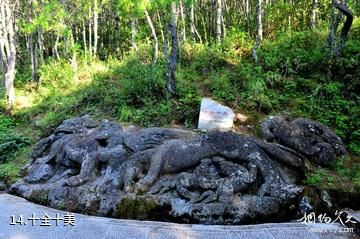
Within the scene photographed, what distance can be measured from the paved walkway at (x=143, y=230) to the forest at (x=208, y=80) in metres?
1.14

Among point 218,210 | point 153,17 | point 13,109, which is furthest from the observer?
point 153,17

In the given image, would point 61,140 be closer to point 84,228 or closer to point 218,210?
point 84,228

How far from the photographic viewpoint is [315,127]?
6.64 metres

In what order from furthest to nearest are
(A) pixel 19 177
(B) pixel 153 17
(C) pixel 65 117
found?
(B) pixel 153 17, (C) pixel 65 117, (A) pixel 19 177

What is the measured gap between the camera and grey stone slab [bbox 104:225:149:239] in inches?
179

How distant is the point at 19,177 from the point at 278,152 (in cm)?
537

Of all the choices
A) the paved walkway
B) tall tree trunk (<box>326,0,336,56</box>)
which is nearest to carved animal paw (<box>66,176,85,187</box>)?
the paved walkway

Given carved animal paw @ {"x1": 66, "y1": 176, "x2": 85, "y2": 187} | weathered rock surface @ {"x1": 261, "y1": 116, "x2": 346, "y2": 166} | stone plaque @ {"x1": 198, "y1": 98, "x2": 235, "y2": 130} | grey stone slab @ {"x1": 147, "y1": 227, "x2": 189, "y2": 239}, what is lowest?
grey stone slab @ {"x1": 147, "y1": 227, "x2": 189, "y2": 239}

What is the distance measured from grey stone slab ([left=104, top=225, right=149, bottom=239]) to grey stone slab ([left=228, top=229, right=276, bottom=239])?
3.95 feet

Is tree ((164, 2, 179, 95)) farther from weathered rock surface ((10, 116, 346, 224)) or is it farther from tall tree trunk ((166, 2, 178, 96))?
weathered rock surface ((10, 116, 346, 224))

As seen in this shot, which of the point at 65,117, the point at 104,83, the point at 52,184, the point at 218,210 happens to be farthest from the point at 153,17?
the point at 218,210

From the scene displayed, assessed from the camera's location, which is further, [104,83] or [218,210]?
[104,83]

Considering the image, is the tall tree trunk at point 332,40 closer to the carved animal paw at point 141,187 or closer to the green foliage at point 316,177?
the green foliage at point 316,177

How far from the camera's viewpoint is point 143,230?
4.75 meters
